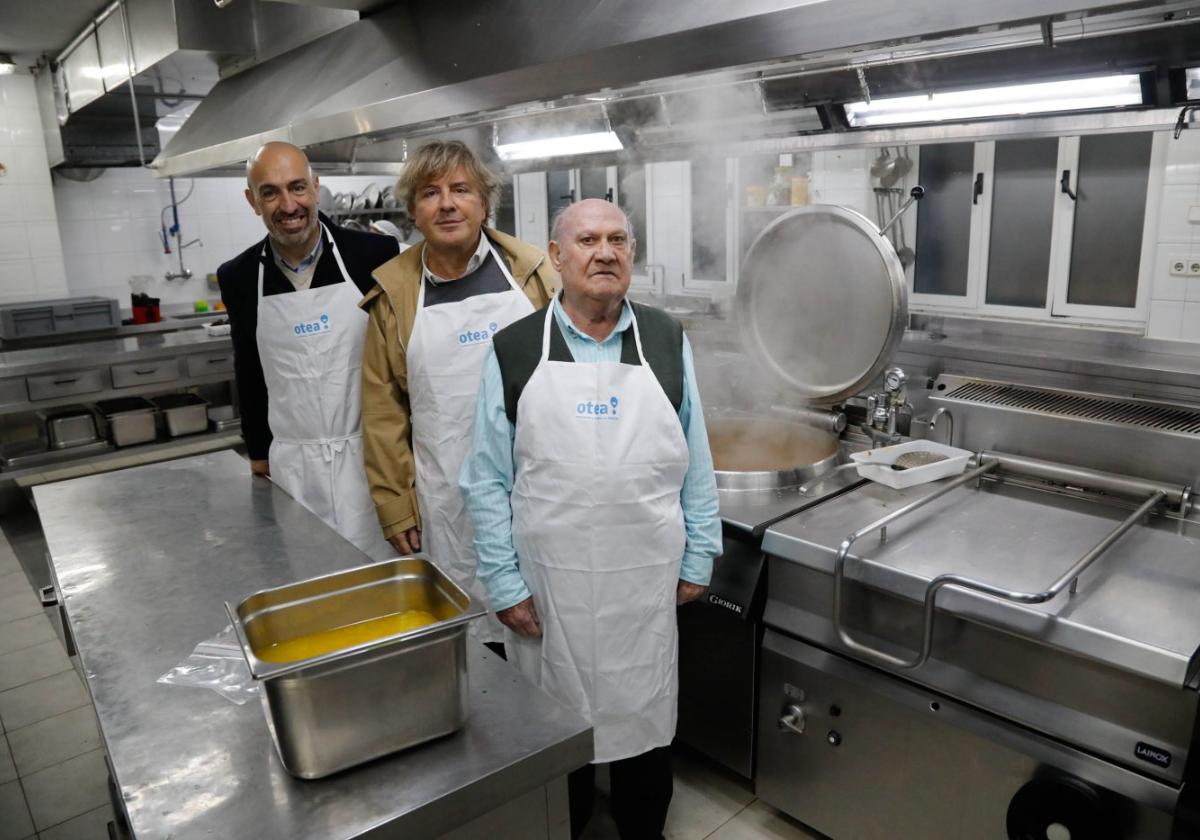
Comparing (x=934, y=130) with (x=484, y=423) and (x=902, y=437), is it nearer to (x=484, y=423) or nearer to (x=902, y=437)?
(x=902, y=437)

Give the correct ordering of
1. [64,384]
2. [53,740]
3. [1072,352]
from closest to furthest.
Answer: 1. [1072,352]
2. [53,740]
3. [64,384]

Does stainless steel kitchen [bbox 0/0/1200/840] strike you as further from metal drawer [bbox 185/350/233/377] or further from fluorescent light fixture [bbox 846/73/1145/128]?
metal drawer [bbox 185/350/233/377]

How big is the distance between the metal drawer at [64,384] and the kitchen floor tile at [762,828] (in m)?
3.77

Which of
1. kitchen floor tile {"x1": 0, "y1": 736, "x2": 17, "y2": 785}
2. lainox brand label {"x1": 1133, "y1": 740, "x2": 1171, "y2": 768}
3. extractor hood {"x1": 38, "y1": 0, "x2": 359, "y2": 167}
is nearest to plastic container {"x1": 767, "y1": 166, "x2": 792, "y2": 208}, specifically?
extractor hood {"x1": 38, "y1": 0, "x2": 359, "y2": 167}

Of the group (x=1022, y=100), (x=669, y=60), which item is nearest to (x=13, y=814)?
(x=669, y=60)

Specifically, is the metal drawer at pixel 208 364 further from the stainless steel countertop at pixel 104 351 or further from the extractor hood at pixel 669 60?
the extractor hood at pixel 669 60

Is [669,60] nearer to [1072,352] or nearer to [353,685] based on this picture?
[353,685]

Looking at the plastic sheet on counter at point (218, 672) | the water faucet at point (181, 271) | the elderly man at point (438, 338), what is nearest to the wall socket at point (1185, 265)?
the elderly man at point (438, 338)

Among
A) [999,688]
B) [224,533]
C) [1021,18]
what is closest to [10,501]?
[224,533]

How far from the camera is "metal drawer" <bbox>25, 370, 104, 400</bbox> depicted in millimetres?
4043

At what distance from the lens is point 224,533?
181 cm

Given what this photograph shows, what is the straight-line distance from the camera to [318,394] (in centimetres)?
207

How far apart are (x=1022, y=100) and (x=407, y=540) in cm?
160

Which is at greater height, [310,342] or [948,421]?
[310,342]
